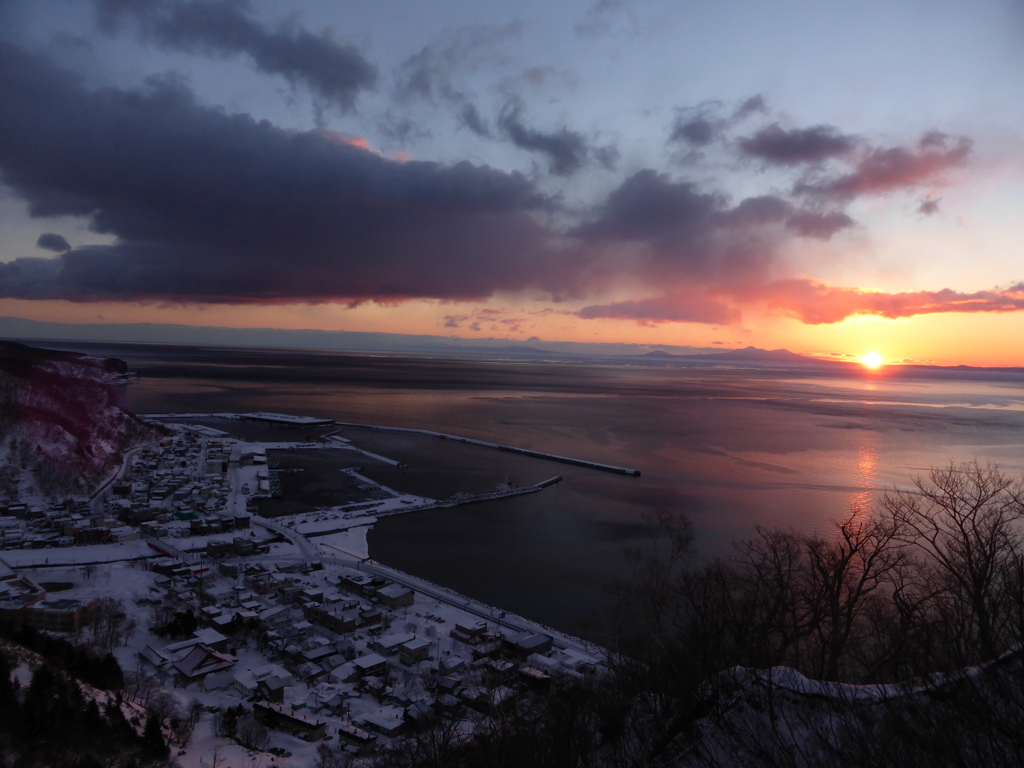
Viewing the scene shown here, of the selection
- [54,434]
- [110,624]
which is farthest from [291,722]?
[54,434]

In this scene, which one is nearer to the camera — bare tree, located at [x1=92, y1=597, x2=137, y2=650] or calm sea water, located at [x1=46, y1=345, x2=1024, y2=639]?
bare tree, located at [x1=92, y1=597, x2=137, y2=650]

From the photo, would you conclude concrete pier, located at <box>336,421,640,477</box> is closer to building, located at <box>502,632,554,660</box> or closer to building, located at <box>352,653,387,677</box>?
building, located at <box>502,632,554,660</box>

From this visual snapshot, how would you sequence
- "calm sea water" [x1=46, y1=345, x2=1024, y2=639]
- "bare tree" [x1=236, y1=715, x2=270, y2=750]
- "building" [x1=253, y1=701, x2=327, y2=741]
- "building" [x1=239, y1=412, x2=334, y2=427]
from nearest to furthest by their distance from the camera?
1. "bare tree" [x1=236, y1=715, x2=270, y2=750]
2. "building" [x1=253, y1=701, x2=327, y2=741]
3. "calm sea water" [x1=46, y1=345, x2=1024, y2=639]
4. "building" [x1=239, y1=412, x2=334, y2=427]

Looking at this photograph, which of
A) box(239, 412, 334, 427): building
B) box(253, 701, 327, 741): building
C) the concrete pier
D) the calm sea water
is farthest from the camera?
box(239, 412, 334, 427): building

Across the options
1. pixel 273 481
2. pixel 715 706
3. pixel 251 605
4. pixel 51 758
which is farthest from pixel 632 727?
pixel 273 481

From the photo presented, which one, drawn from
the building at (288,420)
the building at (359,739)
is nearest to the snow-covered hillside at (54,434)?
the building at (288,420)

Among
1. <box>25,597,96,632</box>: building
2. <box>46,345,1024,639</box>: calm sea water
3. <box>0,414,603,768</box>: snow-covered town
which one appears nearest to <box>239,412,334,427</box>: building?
<box>46,345,1024,639</box>: calm sea water

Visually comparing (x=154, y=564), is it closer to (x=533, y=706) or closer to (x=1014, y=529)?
(x=533, y=706)
